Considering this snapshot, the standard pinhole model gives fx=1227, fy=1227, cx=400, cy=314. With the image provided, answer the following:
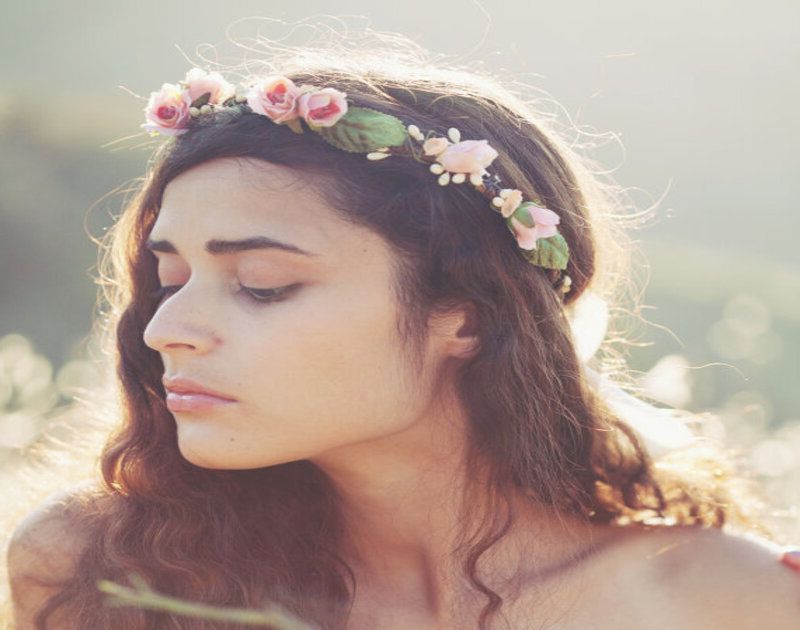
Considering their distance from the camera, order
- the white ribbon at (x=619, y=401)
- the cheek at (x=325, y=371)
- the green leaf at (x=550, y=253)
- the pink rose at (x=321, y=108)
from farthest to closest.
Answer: the white ribbon at (x=619, y=401) < the green leaf at (x=550, y=253) < the pink rose at (x=321, y=108) < the cheek at (x=325, y=371)

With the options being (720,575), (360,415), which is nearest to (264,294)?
(360,415)

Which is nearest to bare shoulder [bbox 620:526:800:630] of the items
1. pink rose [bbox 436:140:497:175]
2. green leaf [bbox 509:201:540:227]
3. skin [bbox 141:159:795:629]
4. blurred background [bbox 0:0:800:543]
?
skin [bbox 141:159:795:629]

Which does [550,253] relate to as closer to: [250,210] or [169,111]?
[250,210]

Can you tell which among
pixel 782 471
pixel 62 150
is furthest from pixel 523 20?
pixel 62 150

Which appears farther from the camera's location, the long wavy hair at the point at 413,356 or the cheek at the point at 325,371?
the long wavy hair at the point at 413,356

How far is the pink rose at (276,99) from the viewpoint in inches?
116

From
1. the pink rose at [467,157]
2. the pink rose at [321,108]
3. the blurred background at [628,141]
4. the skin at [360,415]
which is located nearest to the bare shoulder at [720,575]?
the skin at [360,415]

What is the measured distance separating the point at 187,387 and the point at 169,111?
80 centimetres

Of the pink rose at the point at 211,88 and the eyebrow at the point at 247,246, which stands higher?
the pink rose at the point at 211,88

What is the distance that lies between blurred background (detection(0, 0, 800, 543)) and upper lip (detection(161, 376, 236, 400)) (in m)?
4.16

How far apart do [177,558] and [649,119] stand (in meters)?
5.88

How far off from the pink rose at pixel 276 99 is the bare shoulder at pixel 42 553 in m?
1.12

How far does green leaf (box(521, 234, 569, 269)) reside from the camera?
120 inches

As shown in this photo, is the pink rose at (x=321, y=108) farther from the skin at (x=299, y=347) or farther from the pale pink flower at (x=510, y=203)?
the pale pink flower at (x=510, y=203)
